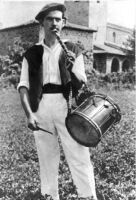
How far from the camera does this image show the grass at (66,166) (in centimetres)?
359

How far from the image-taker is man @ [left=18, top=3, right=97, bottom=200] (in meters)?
2.86

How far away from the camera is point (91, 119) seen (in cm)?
276

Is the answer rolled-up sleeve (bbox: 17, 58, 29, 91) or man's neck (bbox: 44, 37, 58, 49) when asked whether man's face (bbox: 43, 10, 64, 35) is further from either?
rolled-up sleeve (bbox: 17, 58, 29, 91)

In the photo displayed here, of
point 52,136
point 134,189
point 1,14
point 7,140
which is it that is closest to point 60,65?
point 52,136

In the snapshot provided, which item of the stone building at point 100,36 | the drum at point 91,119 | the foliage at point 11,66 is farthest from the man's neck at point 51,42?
the stone building at point 100,36

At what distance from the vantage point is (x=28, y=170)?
4.21 metres

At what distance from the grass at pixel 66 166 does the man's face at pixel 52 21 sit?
1.63 meters

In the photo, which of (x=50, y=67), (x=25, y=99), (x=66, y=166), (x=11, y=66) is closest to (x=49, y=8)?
(x=50, y=67)

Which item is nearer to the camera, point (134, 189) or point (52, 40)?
point (52, 40)

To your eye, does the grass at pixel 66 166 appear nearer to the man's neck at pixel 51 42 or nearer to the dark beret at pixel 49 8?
the man's neck at pixel 51 42

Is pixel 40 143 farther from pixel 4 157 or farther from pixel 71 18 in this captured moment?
pixel 71 18

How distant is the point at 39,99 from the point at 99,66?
24668mm

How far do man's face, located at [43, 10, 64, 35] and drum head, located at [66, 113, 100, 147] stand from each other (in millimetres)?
717

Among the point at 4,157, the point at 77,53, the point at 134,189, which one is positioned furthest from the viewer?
the point at 4,157
